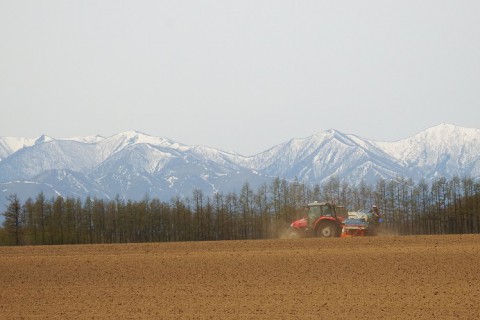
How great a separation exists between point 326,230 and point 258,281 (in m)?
19.2

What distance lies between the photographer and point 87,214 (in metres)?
99.9

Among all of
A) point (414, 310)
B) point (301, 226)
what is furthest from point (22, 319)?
point (301, 226)

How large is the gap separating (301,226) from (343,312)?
90.9 feet

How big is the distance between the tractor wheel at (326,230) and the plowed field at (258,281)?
25.4 ft

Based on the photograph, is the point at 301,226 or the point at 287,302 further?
the point at 301,226

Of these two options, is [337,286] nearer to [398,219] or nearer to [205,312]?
[205,312]

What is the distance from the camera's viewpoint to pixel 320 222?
44656 mm

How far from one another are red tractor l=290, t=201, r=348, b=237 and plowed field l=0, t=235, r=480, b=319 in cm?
791

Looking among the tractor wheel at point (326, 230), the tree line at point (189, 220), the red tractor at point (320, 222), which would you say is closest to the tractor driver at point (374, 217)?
the red tractor at point (320, 222)

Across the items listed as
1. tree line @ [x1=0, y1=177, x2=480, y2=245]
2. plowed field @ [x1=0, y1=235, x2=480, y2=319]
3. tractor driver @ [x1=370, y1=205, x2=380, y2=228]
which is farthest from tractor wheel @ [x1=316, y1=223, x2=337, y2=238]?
tree line @ [x1=0, y1=177, x2=480, y2=245]

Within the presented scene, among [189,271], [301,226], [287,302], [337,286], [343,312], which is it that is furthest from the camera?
[301,226]

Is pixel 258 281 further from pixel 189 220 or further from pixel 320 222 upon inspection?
pixel 189 220

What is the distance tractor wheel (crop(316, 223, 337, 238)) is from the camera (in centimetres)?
4422

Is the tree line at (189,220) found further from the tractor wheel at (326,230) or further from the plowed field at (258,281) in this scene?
the plowed field at (258,281)
